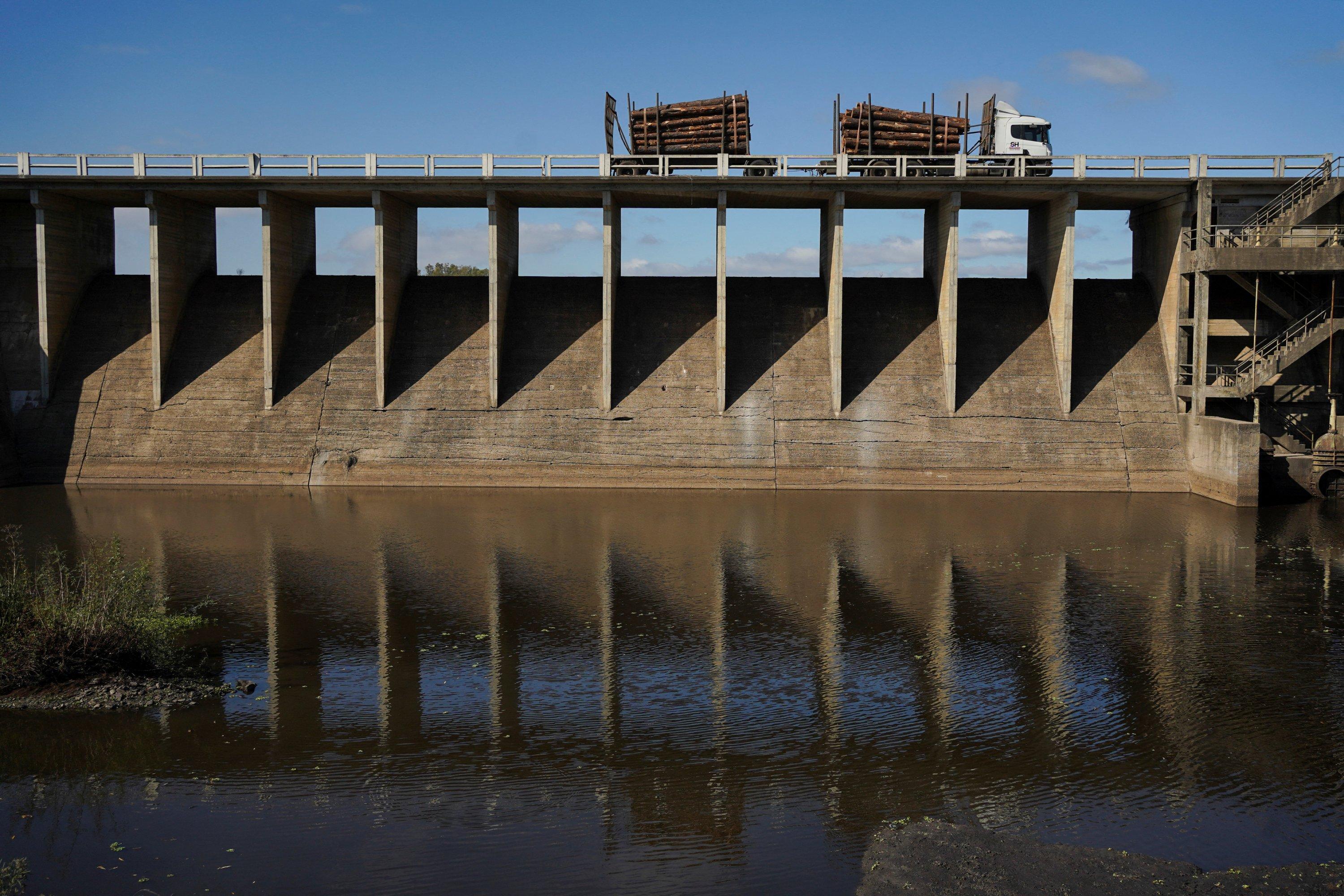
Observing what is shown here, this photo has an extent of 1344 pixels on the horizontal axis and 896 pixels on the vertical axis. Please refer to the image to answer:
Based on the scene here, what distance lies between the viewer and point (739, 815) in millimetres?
10320

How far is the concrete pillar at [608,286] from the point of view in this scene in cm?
3369

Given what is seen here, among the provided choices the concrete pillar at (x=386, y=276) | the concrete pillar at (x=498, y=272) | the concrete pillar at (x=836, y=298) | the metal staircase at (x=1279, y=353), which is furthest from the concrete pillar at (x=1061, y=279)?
the concrete pillar at (x=386, y=276)

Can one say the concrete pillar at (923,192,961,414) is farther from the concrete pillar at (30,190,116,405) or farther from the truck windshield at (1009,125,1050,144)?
the concrete pillar at (30,190,116,405)

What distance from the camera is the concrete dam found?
32125 mm

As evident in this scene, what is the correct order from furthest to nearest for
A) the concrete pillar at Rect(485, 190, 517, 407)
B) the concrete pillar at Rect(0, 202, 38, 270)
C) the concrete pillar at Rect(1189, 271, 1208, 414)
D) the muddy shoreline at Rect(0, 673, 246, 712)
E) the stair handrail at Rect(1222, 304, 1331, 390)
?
the concrete pillar at Rect(0, 202, 38, 270) < the concrete pillar at Rect(485, 190, 517, 407) < the concrete pillar at Rect(1189, 271, 1208, 414) < the stair handrail at Rect(1222, 304, 1331, 390) < the muddy shoreline at Rect(0, 673, 246, 712)

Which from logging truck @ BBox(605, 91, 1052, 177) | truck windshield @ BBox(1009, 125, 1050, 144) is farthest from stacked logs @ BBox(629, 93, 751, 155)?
truck windshield @ BBox(1009, 125, 1050, 144)

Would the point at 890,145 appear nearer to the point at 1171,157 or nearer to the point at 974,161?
the point at 974,161

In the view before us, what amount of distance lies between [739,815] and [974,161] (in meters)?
28.5

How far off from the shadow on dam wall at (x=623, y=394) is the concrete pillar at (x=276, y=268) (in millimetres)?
459

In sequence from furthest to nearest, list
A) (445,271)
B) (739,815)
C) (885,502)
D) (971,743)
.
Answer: (445,271) < (885,502) < (971,743) < (739,815)

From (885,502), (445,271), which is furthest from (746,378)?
(445,271)

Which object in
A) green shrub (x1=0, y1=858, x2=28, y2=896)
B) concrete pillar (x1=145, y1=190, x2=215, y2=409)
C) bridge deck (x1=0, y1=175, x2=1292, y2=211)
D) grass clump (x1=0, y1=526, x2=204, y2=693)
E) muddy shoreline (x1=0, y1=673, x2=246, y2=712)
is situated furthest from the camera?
concrete pillar (x1=145, y1=190, x2=215, y2=409)

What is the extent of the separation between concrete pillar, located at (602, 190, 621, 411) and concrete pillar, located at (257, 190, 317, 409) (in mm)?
10574

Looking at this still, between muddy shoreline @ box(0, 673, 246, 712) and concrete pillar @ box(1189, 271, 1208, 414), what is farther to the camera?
concrete pillar @ box(1189, 271, 1208, 414)
